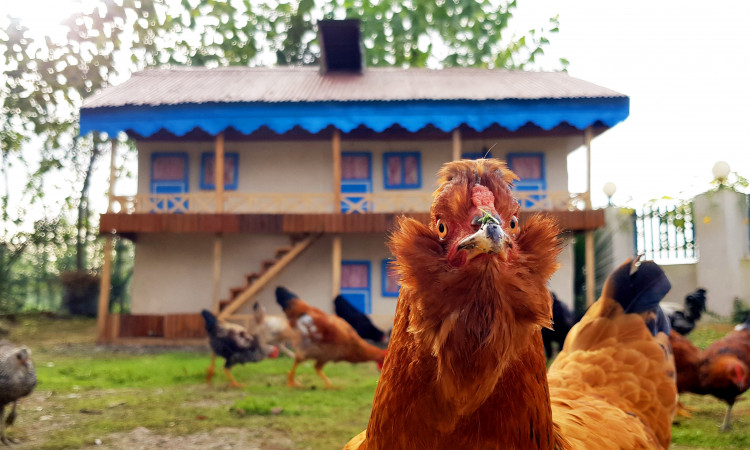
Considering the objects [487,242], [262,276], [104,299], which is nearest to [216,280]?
[262,276]

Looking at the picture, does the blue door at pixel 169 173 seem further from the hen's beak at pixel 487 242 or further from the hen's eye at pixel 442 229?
the hen's beak at pixel 487 242

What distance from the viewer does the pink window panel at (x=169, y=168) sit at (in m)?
13.3

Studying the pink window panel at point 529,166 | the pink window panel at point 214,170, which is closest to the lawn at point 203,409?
the pink window panel at point 214,170

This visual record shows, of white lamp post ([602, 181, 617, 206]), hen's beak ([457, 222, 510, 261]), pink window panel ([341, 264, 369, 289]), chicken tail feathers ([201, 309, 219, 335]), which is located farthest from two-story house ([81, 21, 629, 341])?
hen's beak ([457, 222, 510, 261])

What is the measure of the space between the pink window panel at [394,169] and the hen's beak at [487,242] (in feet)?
40.8

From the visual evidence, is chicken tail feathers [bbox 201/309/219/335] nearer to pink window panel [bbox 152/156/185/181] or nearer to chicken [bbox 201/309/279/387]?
chicken [bbox 201/309/279/387]

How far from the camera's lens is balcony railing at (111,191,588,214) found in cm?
1184

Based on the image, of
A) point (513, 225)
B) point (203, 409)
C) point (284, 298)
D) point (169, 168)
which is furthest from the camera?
point (169, 168)

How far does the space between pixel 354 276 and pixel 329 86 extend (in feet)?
17.6

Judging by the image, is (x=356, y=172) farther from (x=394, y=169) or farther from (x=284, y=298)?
(x=284, y=298)

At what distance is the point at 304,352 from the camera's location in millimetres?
6980

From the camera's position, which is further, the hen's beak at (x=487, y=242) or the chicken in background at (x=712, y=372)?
the chicken in background at (x=712, y=372)

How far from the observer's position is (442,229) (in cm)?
124

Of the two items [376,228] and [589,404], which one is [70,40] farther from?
[589,404]
